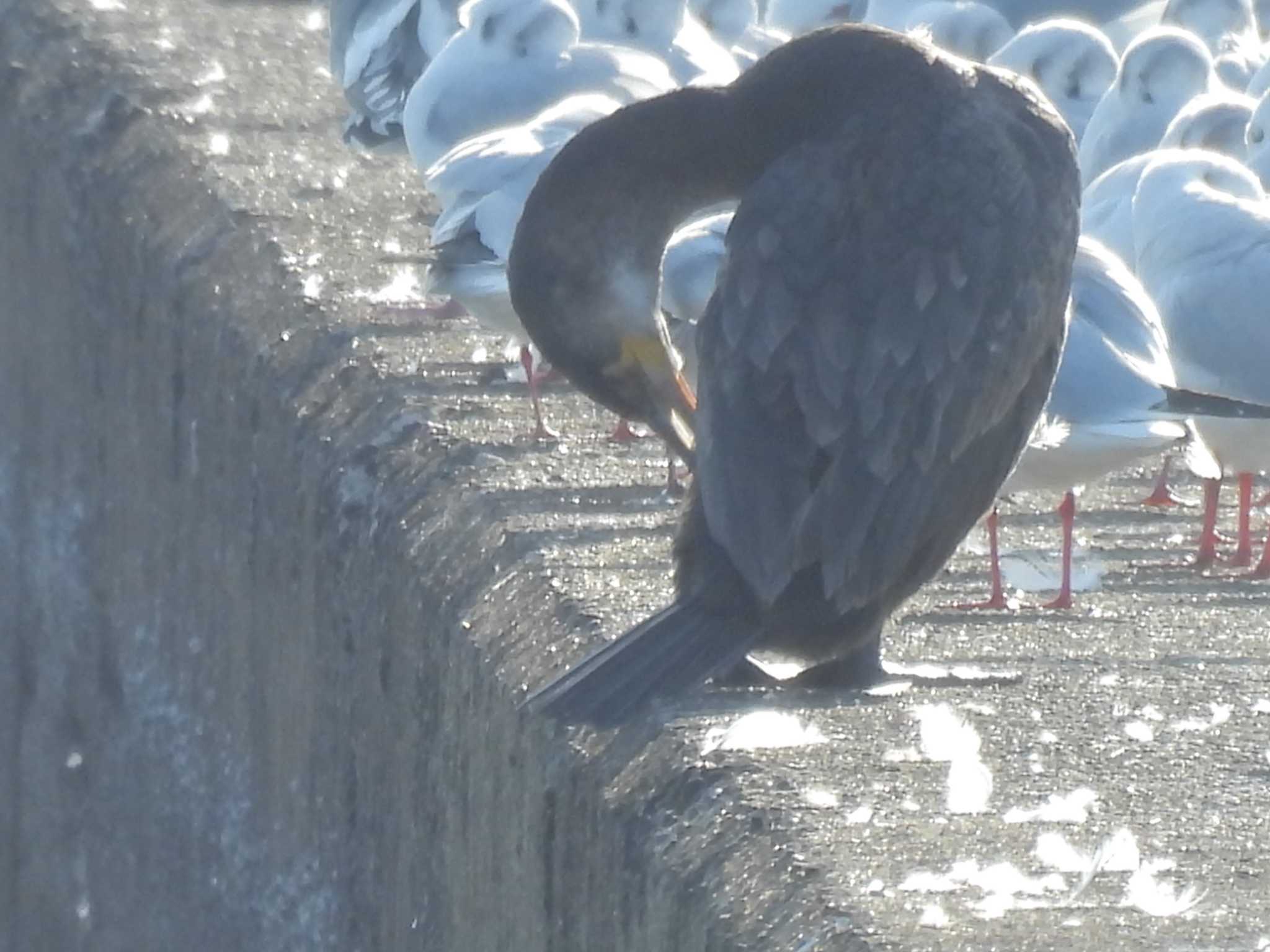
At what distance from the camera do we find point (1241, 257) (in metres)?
6.74

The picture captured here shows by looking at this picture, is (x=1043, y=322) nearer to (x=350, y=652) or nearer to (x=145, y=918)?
(x=350, y=652)

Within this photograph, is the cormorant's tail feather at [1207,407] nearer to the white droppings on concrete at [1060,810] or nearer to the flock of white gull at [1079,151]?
the flock of white gull at [1079,151]

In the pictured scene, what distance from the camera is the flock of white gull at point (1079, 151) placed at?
5715 mm

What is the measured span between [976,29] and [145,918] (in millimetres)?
5849

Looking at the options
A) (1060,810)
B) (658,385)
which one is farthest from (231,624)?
(1060,810)

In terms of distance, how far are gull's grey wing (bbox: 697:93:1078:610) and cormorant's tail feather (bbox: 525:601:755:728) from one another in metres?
0.08

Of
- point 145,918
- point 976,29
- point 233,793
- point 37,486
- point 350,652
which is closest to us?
point 350,652

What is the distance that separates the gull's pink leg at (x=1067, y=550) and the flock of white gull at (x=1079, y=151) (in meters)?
0.02

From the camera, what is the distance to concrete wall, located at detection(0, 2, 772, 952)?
4008 millimetres

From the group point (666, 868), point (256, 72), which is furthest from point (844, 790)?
point (256, 72)

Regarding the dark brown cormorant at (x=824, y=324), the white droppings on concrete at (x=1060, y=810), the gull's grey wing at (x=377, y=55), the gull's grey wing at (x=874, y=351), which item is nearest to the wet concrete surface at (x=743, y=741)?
the white droppings on concrete at (x=1060, y=810)

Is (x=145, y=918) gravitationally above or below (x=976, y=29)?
below

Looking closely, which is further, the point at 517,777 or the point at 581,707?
the point at 517,777

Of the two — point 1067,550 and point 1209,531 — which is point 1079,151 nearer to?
point 1209,531
